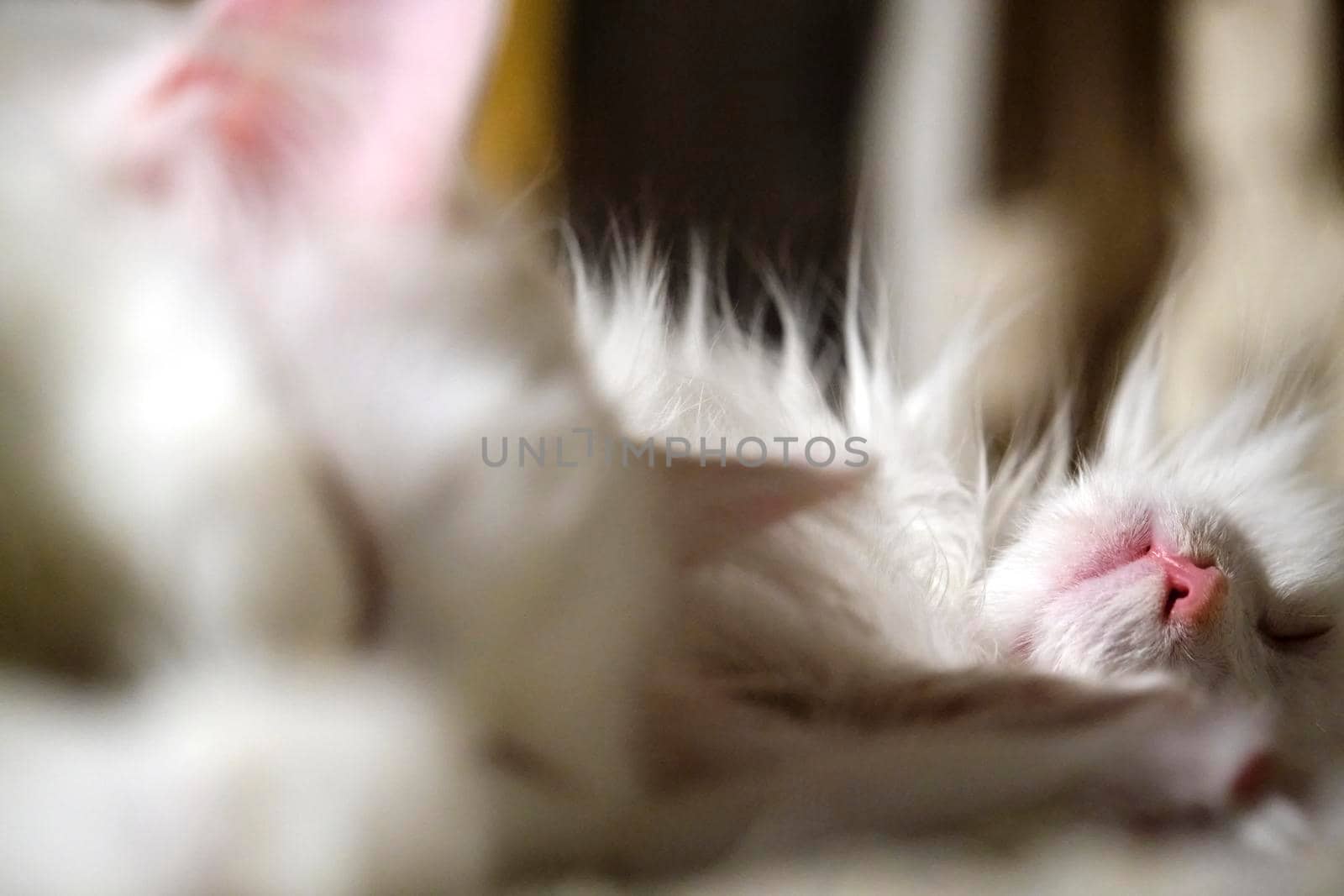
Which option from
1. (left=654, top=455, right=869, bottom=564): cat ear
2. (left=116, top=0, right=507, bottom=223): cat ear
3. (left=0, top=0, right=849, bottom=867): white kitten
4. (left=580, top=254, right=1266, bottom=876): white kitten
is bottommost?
(left=580, top=254, right=1266, bottom=876): white kitten

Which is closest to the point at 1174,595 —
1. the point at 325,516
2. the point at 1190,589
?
the point at 1190,589

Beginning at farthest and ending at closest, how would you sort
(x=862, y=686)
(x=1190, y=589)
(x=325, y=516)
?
(x=1190, y=589)
(x=862, y=686)
(x=325, y=516)

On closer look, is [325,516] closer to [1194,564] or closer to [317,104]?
[317,104]

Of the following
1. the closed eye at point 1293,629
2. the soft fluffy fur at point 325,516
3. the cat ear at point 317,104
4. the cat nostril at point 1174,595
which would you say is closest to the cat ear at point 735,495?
the soft fluffy fur at point 325,516

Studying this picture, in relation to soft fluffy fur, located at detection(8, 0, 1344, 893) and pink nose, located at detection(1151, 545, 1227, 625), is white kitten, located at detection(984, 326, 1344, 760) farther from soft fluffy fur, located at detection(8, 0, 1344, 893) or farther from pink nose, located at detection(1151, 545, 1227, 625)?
soft fluffy fur, located at detection(8, 0, 1344, 893)

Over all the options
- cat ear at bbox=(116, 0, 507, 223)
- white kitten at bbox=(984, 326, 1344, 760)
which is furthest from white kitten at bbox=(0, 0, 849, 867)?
white kitten at bbox=(984, 326, 1344, 760)

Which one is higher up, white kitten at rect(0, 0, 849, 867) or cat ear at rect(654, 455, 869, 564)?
white kitten at rect(0, 0, 849, 867)

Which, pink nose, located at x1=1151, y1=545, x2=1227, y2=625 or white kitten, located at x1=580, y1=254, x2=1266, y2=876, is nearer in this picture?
white kitten, located at x1=580, y1=254, x2=1266, y2=876
